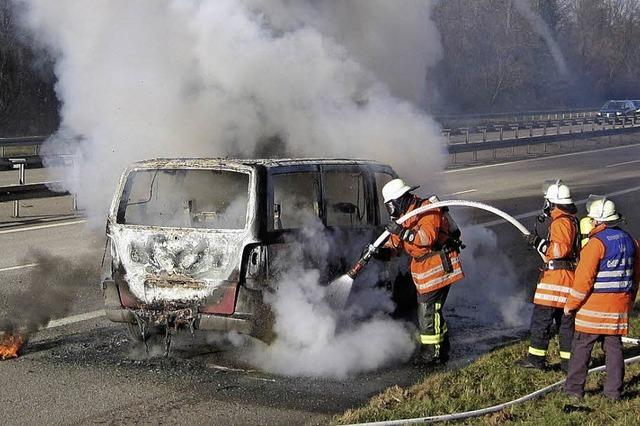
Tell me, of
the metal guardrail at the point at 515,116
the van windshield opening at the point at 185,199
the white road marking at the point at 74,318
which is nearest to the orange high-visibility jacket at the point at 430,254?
the van windshield opening at the point at 185,199

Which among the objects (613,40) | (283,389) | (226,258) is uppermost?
(613,40)

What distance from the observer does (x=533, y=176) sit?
23.7 m

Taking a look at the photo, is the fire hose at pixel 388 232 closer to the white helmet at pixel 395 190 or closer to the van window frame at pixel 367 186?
the white helmet at pixel 395 190

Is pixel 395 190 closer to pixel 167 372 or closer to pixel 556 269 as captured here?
pixel 556 269

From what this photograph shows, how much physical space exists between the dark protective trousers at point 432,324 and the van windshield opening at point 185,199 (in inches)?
62.8

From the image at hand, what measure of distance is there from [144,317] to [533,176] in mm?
18219

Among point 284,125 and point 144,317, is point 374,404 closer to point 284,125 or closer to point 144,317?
point 144,317

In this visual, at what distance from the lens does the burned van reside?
6.75 metres

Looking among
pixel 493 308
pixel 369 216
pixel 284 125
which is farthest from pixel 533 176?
pixel 369 216

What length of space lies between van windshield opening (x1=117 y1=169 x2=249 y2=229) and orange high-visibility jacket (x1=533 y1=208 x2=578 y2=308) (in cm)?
237

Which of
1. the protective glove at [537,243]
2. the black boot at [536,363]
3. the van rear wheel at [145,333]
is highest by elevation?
the protective glove at [537,243]

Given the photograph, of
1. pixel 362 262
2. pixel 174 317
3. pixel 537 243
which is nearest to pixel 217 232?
pixel 174 317

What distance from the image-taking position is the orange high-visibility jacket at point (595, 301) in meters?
5.64

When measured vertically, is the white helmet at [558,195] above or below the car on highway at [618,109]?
below
